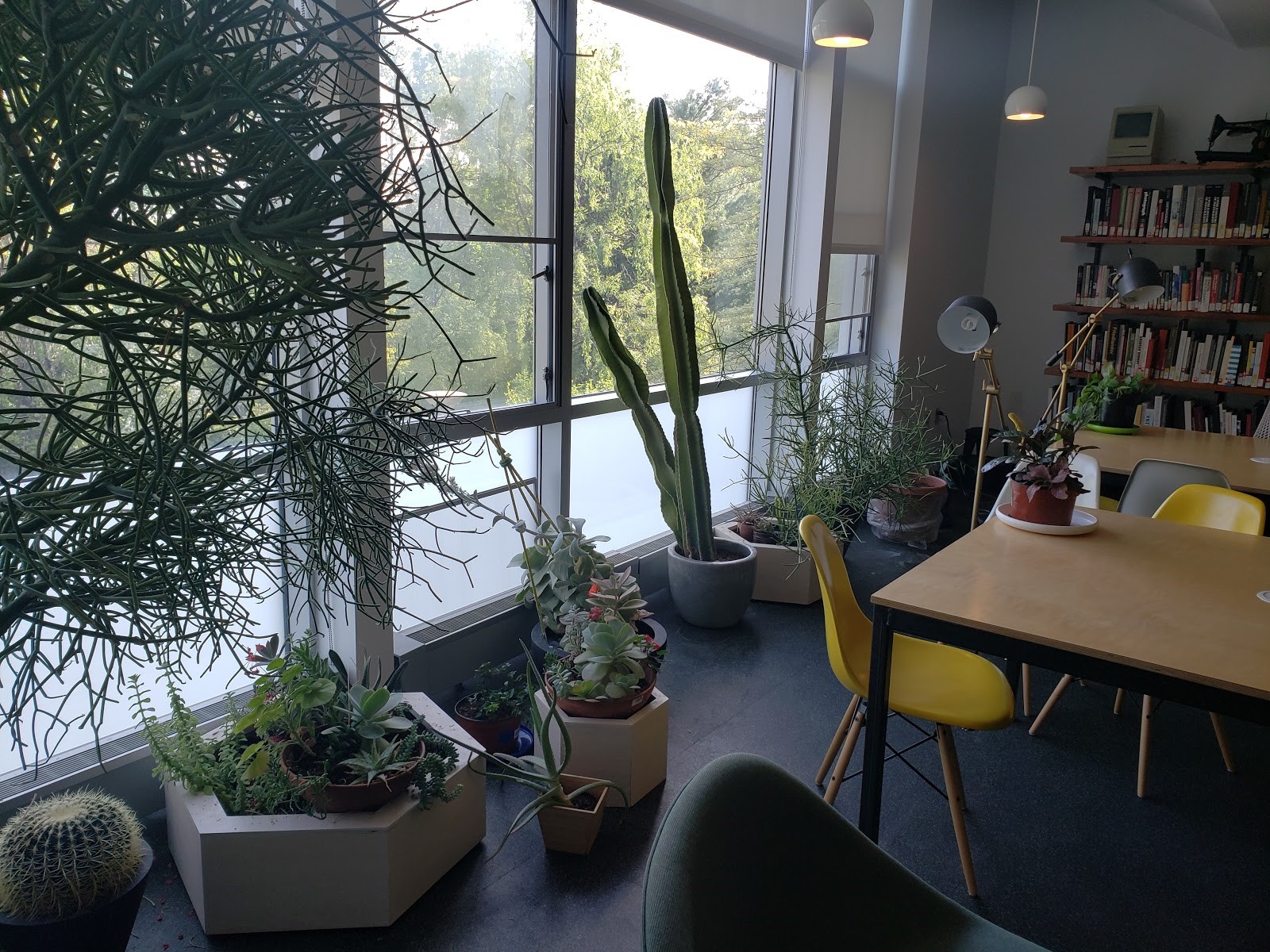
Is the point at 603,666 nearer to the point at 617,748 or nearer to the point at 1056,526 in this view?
the point at 617,748

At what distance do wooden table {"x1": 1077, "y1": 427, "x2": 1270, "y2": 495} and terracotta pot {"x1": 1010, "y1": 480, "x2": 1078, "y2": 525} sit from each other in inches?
40.6

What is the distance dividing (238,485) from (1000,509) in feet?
8.26

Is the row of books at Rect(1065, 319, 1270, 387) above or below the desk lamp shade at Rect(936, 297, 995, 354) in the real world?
below

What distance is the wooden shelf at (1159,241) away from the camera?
566 cm

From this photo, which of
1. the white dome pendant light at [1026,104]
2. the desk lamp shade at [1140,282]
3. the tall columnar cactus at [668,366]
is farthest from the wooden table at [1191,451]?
the white dome pendant light at [1026,104]

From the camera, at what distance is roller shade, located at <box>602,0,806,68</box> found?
12.3 ft

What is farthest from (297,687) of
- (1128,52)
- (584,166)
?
(1128,52)

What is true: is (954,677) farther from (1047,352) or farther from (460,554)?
(1047,352)

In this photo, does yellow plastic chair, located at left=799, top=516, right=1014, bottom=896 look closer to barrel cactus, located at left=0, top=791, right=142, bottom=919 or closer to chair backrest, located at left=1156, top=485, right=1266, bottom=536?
chair backrest, located at left=1156, top=485, right=1266, bottom=536

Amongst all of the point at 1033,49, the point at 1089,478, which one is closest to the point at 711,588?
the point at 1089,478

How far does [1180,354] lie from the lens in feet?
19.8

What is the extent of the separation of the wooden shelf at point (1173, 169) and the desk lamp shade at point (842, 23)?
331cm

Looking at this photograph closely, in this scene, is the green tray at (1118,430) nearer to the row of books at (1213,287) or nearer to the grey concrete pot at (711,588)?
the row of books at (1213,287)

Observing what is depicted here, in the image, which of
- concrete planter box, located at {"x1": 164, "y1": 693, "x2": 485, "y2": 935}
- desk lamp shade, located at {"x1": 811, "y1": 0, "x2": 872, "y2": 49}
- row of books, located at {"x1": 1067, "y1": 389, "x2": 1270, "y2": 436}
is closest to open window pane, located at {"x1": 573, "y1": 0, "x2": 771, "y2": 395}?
desk lamp shade, located at {"x1": 811, "y1": 0, "x2": 872, "y2": 49}
